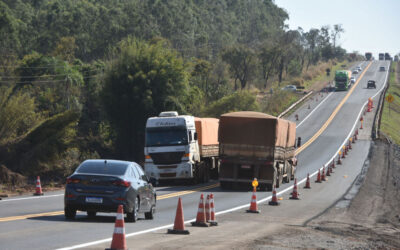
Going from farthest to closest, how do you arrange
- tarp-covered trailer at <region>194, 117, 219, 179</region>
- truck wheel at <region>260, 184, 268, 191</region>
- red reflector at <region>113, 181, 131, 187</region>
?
tarp-covered trailer at <region>194, 117, 219, 179</region> < truck wheel at <region>260, 184, 268, 191</region> < red reflector at <region>113, 181, 131, 187</region>

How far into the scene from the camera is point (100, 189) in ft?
49.3

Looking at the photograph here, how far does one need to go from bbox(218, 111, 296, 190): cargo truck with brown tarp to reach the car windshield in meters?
15.9

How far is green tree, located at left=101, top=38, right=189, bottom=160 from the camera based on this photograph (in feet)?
177

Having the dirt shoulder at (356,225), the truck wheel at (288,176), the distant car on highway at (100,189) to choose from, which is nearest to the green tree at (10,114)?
the truck wheel at (288,176)

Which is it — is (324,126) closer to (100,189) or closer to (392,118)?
(392,118)

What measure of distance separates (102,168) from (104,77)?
140 ft

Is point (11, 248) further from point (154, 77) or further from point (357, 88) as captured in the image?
point (357, 88)

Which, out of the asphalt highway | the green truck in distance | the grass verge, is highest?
the green truck in distance

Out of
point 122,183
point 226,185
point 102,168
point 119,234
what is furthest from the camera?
point 226,185

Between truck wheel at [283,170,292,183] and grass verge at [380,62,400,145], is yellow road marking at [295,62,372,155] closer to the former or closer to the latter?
grass verge at [380,62,400,145]

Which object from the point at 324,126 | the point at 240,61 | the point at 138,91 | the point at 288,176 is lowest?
the point at 288,176

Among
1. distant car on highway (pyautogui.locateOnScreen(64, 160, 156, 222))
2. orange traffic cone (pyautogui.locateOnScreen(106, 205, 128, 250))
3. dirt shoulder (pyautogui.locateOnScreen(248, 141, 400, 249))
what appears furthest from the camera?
distant car on highway (pyautogui.locateOnScreen(64, 160, 156, 222))

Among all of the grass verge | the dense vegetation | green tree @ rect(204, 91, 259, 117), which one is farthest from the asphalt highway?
the grass verge

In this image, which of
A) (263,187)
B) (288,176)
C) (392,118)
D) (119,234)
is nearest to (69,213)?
(119,234)
